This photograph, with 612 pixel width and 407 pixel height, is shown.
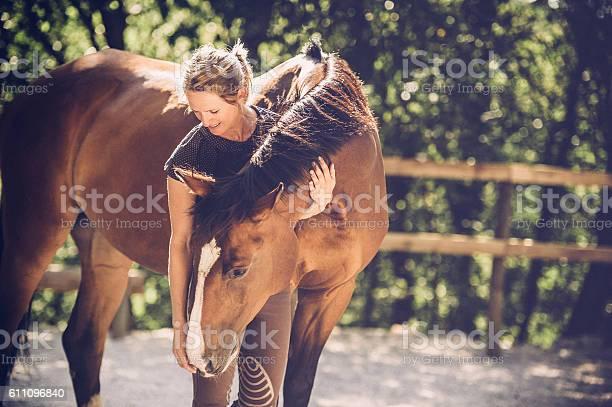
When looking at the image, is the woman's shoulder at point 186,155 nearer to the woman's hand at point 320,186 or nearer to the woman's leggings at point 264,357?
the woman's hand at point 320,186

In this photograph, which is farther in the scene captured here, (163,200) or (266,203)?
(163,200)

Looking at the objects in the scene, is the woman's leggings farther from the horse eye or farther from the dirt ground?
the dirt ground

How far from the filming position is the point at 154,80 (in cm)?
352

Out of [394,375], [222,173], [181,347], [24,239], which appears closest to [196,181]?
[222,173]

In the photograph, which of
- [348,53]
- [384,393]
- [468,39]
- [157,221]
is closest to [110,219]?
Result: [157,221]

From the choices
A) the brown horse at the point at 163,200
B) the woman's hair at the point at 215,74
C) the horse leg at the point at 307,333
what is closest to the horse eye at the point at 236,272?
the brown horse at the point at 163,200

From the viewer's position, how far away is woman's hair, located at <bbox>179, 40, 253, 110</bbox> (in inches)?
88.1

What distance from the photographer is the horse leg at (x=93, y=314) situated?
362 cm

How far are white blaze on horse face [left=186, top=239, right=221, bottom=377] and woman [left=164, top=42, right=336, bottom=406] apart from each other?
0.25 feet

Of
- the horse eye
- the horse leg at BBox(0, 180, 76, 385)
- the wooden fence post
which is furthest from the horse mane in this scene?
the wooden fence post

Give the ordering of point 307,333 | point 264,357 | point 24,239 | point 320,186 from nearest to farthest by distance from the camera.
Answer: point 320,186, point 264,357, point 307,333, point 24,239

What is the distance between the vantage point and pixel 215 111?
2.30 meters

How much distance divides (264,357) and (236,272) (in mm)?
404

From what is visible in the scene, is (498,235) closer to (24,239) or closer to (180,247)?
(24,239)
